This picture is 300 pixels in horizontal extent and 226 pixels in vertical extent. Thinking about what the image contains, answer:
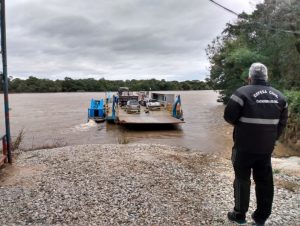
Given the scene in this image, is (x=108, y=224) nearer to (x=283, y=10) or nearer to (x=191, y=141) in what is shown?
(x=191, y=141)

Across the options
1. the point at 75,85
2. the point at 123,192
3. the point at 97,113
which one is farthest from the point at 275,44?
the point at 75,85

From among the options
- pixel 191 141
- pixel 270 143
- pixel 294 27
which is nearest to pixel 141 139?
pixel 191 141

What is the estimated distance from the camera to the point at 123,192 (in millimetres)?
5789

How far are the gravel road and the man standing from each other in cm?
62

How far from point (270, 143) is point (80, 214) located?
2.56 m

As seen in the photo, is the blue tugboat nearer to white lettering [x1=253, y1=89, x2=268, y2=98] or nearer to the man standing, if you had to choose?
the man standing

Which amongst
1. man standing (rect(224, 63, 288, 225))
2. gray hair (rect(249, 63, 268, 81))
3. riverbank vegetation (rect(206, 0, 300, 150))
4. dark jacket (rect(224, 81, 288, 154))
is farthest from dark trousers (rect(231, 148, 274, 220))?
riverbank vegetation (rect(206, 0, 300, 150))

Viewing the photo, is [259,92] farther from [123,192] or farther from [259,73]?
[123,192]

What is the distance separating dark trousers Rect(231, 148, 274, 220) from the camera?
4273 mm

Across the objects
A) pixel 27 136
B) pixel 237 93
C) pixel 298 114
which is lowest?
pixel 27 136

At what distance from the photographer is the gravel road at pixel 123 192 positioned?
4781 mm

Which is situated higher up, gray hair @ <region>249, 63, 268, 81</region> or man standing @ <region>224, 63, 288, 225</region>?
gray hair @ <region>249, 63, 268, 81</region>

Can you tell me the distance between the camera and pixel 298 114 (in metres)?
14.3

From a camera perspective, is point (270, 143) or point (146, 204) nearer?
point (270, 143)
